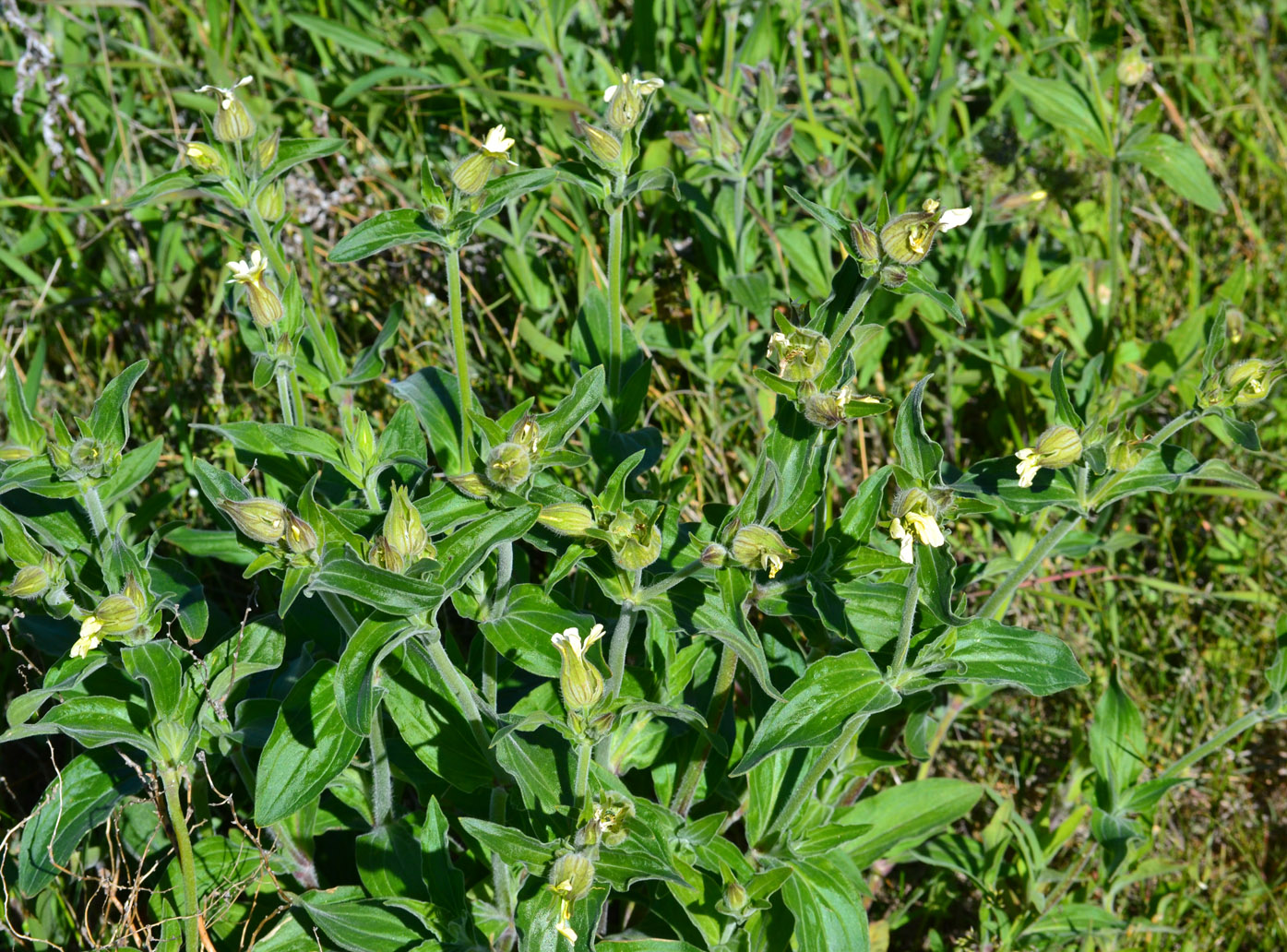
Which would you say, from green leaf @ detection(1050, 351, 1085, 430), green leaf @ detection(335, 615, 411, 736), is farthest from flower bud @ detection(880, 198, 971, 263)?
green leaf @ detection(335, 615, 411, 736)

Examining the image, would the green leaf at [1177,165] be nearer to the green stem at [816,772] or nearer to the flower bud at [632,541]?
the green stem at [816,772]

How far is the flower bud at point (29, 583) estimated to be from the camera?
6.64ft

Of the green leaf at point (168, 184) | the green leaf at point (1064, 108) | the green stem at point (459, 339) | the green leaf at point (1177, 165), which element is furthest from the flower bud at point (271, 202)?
the green leaf at point (1177, 165)

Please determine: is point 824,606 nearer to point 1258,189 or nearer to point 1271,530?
point 1271,530

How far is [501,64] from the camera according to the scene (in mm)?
4094

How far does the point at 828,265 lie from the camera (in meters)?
3.63

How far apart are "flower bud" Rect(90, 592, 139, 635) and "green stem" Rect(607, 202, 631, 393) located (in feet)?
3.69

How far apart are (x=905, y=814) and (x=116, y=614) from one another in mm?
1766

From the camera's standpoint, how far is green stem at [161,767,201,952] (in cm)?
207

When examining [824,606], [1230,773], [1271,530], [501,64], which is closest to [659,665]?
[824,606]

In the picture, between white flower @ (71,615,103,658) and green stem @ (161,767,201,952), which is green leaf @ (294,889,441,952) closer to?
green stem @ (161,767,201,952)

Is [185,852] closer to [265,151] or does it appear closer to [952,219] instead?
[265,151]

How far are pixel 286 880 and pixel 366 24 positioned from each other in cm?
318

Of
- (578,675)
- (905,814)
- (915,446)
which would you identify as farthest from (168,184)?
(905,814)
